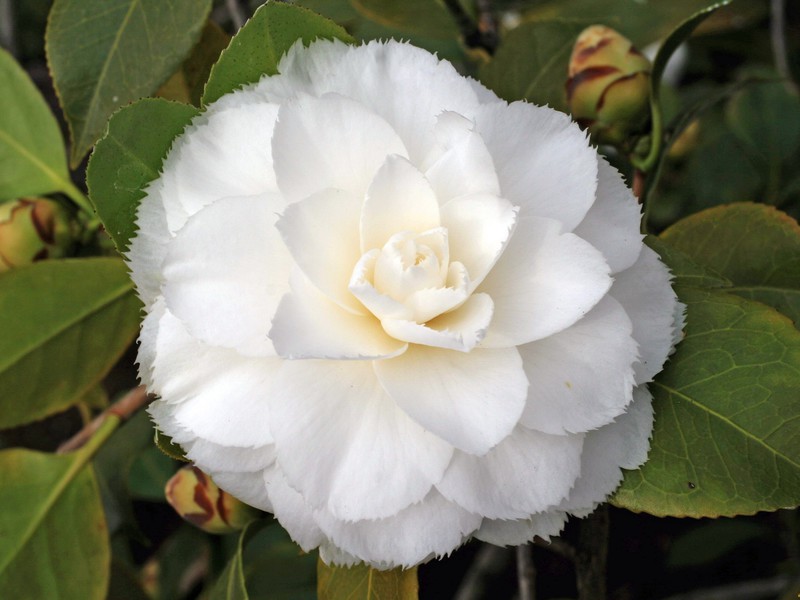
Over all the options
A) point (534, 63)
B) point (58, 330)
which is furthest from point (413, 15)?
point (58, 330)

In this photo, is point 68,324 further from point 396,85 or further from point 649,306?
point 649,306

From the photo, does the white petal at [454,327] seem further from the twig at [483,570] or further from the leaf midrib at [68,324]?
the twig at [483,570]

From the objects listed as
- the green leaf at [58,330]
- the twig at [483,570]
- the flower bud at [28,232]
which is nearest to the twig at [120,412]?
the green leaf at [58,330]

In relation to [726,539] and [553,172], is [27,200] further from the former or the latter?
[726,539]

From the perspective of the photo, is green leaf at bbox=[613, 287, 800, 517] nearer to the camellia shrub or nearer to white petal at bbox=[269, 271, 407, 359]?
the camellia shrub

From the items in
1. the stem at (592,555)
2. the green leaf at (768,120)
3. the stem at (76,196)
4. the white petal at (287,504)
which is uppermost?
the stem at (76,196)

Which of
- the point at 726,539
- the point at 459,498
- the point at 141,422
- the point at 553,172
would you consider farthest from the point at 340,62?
the point at 726,539
